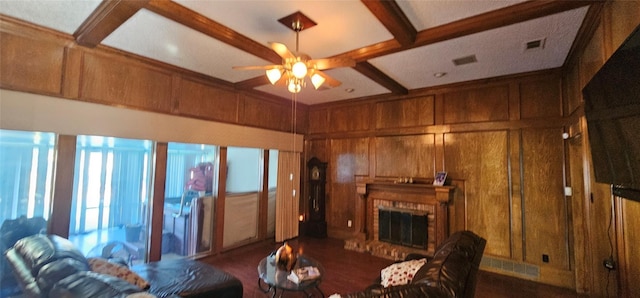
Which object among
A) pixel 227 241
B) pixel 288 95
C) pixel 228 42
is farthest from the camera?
pixel 288 95

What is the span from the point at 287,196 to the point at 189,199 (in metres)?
1.87

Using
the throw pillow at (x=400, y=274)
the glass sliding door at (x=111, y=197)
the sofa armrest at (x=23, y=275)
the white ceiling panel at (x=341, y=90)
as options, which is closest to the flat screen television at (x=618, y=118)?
the throw pillow at (x=400, y=274)

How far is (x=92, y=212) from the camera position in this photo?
133 inches

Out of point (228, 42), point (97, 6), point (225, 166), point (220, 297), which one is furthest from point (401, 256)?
point (97, 6)

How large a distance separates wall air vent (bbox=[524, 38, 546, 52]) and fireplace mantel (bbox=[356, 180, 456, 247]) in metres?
2.11

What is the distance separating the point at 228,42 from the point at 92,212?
8.81 feet

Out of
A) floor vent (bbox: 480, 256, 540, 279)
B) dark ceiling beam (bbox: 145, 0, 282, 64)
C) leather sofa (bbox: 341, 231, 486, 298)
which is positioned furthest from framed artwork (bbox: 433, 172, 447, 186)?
dark ceiling beam (bbox: 145, 0, 282, 64)

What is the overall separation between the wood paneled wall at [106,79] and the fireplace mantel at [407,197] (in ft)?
8.48

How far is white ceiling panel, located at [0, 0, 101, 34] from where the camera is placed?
238cm

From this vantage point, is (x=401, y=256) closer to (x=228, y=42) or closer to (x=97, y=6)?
(x=228, y=42)

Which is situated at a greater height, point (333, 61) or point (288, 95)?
point (288, 95)

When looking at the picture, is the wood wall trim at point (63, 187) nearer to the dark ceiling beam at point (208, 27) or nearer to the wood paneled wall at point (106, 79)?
the wood paneled wall at point (106, 79)

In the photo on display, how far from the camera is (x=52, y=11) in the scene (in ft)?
8.22

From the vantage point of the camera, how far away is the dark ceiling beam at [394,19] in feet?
7.27
